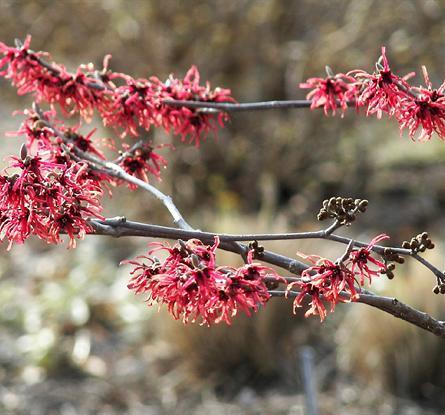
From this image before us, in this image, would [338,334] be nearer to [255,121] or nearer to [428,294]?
[428,294]

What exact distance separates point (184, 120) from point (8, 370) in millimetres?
4110

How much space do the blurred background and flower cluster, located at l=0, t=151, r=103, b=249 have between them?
4.00 metres

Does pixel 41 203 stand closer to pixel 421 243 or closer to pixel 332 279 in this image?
pixel 332 279

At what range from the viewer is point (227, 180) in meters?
9.14

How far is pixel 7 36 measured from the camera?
9.21m

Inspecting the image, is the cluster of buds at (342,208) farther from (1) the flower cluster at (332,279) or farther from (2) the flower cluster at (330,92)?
(2) the flower cluster at (330,92)

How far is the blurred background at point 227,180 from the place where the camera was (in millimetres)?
5699

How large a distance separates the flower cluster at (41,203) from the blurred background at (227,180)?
4.00 m

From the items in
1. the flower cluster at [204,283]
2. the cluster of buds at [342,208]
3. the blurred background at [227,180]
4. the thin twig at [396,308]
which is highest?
the blurred background at [227,180]

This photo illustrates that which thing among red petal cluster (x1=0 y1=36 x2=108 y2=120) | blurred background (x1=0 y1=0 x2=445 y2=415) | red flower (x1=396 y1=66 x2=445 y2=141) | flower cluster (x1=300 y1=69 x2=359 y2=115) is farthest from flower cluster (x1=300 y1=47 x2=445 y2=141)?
blurred background (x1=0 y1=0 x2=445 y2=415)

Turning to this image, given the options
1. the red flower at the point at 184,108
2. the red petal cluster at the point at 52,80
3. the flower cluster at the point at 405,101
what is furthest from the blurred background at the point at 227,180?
the flower cluster at the point at 405,101

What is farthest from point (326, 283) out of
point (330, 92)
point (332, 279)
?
point (330, 92)

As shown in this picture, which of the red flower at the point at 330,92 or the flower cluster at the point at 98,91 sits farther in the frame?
the flower cluster at the point at 98,91

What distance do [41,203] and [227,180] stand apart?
7.53 metres
